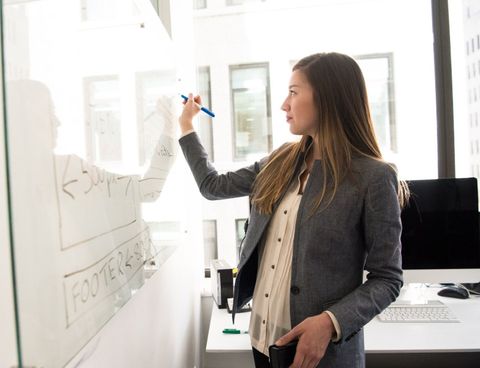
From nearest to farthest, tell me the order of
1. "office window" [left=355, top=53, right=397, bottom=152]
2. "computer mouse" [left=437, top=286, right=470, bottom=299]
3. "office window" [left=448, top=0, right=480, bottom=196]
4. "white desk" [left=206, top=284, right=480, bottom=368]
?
"white desk" [left=206, top=284, right=480, bottom=368], "computer mouse" [left=437, top=286, right=470, bottom=299], "office window" [left=448, top=0, right=480, bottom=196], "office window" [left=355, top=53, right=397, bottom=152]

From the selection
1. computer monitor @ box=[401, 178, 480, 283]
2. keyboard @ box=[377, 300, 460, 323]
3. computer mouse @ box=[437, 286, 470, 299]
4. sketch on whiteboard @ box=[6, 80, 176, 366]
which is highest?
sketch on whiteboard @ box=[6, 80, 176, 366]

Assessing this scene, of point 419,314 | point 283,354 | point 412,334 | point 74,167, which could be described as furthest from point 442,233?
point 74,167

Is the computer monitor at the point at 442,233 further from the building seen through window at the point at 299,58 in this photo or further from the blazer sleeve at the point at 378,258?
the building seen through window at the point at 299,58

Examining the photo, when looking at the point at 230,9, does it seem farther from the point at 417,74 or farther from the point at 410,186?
the point at 410,186

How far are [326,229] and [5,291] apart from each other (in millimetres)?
774

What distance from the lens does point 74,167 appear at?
554 mm

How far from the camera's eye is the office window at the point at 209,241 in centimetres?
249

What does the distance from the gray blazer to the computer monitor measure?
655mm

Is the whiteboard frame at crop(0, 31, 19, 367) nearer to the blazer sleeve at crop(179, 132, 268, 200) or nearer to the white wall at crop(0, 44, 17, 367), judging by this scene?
the white wall at crop(0, 44, 17, 367)

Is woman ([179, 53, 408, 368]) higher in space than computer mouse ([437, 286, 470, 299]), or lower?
higher

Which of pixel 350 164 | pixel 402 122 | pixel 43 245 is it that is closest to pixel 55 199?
pixel 43 245

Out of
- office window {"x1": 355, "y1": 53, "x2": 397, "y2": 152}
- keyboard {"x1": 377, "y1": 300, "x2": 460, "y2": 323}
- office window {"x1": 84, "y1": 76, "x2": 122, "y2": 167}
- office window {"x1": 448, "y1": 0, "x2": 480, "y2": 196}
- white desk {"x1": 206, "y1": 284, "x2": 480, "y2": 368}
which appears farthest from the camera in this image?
office window {"x1": 355, "y1": 53, "x2": 397, "y2": 152}

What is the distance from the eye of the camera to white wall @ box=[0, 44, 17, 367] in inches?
16.1

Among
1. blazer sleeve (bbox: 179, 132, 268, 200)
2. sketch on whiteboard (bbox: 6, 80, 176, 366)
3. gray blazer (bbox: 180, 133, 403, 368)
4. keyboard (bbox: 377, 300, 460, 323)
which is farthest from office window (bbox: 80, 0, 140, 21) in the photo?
keyboard (bbox: 377, 300, 460, 323)
